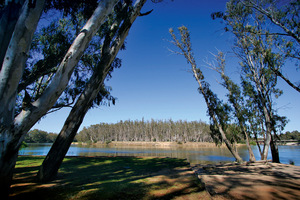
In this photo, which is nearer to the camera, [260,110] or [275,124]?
[275,124]

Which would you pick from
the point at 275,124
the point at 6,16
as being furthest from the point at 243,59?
the point at 6,16

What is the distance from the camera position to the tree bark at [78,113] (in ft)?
13.1

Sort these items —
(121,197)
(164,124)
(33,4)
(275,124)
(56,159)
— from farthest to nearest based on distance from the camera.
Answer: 1. (164,124)
2. (275,124)
3. (56,159)
4. (121,197)
5. (33,4)

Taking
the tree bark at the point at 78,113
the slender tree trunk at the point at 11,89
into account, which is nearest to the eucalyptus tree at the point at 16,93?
the slender tree trunk at the point at 11,89

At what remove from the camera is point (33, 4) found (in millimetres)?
2389

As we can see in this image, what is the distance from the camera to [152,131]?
74500 millimetres

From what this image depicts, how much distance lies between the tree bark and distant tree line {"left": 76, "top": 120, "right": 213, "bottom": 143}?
63.9 m

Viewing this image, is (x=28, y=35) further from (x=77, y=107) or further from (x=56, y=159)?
(x=56, y=159)

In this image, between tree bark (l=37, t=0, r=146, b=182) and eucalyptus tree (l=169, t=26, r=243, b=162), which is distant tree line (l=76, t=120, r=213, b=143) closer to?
eucalyptus tree (l=169, t=26, r=243, b=162)

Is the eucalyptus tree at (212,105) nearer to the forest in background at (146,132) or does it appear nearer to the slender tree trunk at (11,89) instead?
the slender tree trunk at (11,89)

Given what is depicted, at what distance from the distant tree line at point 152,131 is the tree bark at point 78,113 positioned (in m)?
63.9

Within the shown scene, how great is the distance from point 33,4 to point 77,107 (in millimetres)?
2481

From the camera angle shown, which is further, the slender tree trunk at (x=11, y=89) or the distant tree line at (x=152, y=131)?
the distant tree line at (x=152, y=131)

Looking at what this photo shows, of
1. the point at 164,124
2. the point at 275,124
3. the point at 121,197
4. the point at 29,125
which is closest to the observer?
the point at 29,125
